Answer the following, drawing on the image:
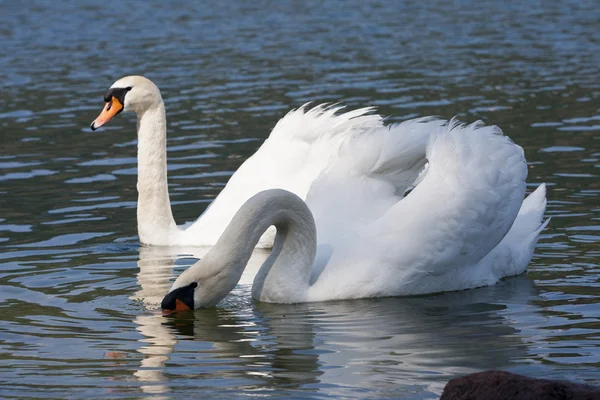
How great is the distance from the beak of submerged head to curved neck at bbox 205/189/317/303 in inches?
8.1

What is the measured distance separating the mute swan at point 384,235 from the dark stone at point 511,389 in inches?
112

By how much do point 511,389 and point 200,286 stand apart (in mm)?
3130

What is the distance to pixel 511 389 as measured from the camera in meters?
5.18

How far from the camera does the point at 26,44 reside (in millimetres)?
25438

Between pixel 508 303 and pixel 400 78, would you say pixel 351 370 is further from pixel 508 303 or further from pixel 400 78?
pixel 400 78

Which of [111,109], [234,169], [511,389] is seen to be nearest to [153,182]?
[111,109]

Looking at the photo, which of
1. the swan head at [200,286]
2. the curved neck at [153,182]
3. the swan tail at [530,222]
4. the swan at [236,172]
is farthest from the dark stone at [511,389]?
the curved neck at [153,182]

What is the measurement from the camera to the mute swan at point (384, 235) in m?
7.99

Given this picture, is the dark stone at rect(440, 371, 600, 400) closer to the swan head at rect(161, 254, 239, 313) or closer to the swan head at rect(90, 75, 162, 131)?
the swan head at rect(161, 254, 239, 313)

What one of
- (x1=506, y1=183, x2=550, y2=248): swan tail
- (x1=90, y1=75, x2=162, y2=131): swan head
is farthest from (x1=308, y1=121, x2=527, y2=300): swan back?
(x1=90, y1=75, x2=162, y2=131): swan head

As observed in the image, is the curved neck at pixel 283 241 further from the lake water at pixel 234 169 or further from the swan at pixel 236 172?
the swan at pixel 236 172

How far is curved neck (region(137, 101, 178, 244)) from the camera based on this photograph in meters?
11.1

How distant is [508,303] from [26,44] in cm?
1865

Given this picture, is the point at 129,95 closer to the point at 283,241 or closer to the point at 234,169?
the point at 234,169
